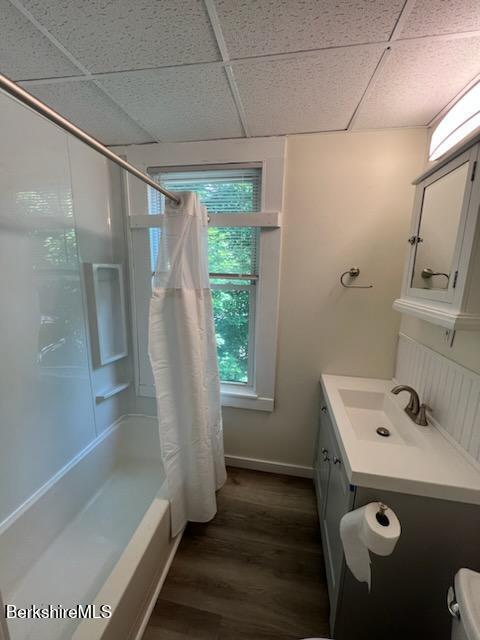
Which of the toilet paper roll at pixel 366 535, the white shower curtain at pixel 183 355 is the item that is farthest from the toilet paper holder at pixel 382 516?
the white shower curtain at pixel 183 355

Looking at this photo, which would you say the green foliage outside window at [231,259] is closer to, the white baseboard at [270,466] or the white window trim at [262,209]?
the white window trim at [262,209]

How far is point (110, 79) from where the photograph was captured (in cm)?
112

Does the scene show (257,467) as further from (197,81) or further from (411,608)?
(197,81)

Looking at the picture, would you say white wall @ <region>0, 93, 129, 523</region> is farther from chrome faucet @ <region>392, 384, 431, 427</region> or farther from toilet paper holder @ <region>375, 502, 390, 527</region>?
chrome faucet @ <region>392, 384, 431, 427</region>

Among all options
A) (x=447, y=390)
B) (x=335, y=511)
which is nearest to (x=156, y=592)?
(x=335, y=511)

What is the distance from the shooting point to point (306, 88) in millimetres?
1153

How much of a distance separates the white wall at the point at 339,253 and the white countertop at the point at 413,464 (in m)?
0.55

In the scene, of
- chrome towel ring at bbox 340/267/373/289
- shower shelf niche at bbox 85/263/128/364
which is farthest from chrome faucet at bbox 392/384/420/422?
shower shelf niche at bbox 85/263/128/364

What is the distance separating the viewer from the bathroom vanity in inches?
35.2

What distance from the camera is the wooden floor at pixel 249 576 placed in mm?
1129

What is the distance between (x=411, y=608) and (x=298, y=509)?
79 centimetres

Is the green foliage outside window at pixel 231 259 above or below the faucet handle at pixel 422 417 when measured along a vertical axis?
above

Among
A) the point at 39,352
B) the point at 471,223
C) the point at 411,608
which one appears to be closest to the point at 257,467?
the point at 411,608

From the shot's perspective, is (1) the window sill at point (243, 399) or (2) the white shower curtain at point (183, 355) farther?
(1) the window sill at point (243, 399)
